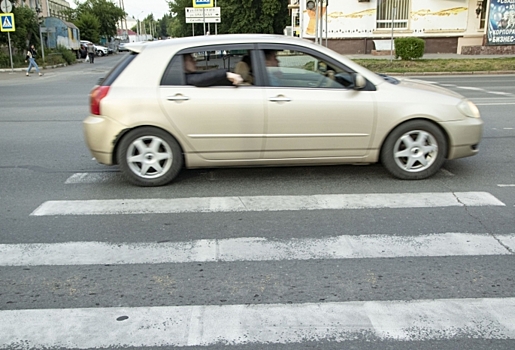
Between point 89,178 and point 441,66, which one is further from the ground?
point 441,66

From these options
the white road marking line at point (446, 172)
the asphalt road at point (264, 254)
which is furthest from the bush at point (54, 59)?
the white road marking line at point (446, 172)

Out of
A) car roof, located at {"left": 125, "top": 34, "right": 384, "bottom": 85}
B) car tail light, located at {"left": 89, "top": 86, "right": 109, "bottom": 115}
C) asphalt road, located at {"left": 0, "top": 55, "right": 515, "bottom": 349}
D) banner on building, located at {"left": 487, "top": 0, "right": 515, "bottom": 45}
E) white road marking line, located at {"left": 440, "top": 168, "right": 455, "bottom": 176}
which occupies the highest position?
banner on building, located at {"left": 487, "top": 0, "right": 515, "bottom": 45}

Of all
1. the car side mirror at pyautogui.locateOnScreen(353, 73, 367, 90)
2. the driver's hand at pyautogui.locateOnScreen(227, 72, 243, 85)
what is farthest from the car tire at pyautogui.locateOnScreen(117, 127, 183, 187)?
the car side mirror at pyautogui.locateOnScreen(353, 73, 367, 90)

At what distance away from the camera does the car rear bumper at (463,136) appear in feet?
18.9

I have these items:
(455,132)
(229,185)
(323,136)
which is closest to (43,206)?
(229,185)

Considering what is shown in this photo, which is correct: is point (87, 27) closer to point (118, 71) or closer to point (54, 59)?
point (54, 59)

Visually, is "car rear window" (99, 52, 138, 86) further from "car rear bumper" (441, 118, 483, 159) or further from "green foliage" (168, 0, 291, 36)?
"green foliage" (168, 0, 291, 36)

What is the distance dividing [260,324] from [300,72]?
3481 millimetres

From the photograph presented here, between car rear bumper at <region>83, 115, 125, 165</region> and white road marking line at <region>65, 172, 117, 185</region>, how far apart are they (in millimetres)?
421

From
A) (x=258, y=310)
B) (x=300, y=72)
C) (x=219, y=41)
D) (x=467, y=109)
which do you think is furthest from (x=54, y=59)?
(x=258, y=310)

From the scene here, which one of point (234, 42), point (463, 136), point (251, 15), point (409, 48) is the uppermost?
point (251, 15)

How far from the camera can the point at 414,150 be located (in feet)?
19.0

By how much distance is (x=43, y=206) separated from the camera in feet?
17.1

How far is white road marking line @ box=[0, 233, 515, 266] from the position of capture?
13.0 feet
